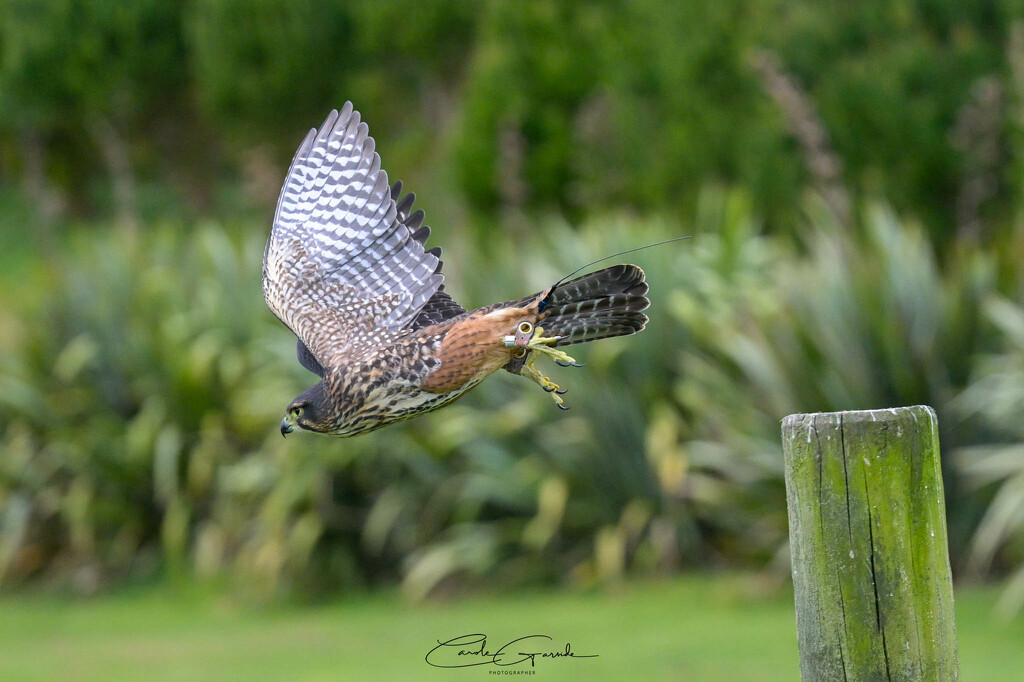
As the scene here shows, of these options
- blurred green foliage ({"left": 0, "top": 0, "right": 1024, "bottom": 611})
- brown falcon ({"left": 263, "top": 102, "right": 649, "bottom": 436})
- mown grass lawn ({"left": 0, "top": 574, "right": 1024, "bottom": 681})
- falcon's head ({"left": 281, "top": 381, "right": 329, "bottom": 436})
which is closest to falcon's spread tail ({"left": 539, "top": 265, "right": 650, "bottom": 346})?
brown falcon ({"left": 263, "top": 102, "right": 649, "bottom": 436})

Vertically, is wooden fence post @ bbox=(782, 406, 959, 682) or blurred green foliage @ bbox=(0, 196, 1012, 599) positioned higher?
blurred green foliage @ bbox=(0, 196, 1012, 599)

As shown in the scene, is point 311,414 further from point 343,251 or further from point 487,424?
point 487,424

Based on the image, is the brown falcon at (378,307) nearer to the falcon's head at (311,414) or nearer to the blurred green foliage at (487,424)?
the falcon's head at (311,414)

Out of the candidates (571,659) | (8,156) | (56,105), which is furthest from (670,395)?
(8,156)

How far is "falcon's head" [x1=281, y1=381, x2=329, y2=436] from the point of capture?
2201 mm

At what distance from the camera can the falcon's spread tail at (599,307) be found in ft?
7.69

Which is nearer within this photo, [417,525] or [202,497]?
[417,525]

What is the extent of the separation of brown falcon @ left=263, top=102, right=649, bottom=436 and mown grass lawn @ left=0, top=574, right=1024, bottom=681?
2680 mm

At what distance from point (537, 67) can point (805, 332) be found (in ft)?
15.2

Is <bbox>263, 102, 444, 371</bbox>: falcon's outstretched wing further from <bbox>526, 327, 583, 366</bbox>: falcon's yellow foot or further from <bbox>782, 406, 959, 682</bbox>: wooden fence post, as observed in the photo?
<bbox>782, 406, 959, 682</bbox>: wooden fence post

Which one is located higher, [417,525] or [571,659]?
[417,525]

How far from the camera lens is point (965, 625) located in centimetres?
515

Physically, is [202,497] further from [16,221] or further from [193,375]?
[16,221]

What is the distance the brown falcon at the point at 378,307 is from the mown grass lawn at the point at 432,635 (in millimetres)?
2680
